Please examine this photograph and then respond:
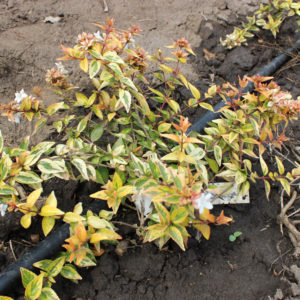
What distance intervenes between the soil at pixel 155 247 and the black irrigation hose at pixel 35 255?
0.12 m

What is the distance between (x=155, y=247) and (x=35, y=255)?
72cm

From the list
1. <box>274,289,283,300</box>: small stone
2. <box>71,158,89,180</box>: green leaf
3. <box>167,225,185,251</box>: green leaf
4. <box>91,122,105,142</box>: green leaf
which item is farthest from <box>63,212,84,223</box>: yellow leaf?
<box>274,289,283,300</box>: small stone

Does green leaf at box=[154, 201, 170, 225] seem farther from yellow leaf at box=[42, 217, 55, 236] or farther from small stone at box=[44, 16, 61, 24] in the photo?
small stone at box=[44, 16, 61, 24]

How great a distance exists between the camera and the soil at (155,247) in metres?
1.63

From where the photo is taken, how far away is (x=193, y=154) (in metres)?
1.57

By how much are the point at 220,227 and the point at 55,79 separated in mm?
1458

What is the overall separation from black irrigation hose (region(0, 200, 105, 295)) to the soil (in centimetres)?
12

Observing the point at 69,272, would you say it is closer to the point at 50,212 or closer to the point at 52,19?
the point at 50,212

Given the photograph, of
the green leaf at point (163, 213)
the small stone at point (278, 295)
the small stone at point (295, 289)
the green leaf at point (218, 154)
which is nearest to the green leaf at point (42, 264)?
the green leaf at point (163, 213)

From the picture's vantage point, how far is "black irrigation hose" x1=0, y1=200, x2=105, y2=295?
4.83 feet

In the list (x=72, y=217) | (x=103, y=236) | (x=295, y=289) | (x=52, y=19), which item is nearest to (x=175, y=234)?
(x=103, y=236)

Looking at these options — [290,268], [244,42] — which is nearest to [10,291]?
[290,268]

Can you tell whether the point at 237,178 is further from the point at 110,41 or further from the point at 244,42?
the point at 244,42

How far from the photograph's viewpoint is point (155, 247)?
1747 mm
